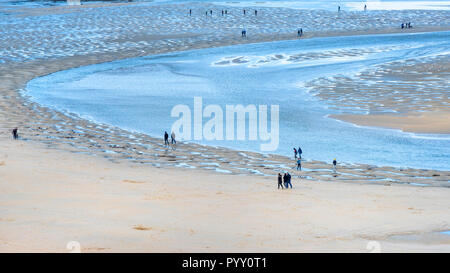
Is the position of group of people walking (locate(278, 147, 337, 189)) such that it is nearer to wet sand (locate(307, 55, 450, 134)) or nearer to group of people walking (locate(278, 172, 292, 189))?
group of people walking (locate(278, 172, 292, 189))

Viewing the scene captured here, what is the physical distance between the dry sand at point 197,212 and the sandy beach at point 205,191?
0.03 meters

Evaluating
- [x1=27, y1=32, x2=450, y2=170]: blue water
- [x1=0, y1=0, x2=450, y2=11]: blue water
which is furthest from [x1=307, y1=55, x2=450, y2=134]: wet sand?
[x1=0, y1=0, x2=450, y2=11]: blue water

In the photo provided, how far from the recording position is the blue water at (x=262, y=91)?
27438 mm

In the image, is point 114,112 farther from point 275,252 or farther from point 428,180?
point 275,252

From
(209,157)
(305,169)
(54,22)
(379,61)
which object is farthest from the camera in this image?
(54,22)

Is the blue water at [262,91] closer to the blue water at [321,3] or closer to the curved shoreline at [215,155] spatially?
the curved shoreline at [215,155]

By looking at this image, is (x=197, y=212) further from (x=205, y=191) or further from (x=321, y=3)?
(x=321, y=3)

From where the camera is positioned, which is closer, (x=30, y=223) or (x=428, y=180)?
(x=30, y=223)

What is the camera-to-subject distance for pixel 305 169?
80.1ft

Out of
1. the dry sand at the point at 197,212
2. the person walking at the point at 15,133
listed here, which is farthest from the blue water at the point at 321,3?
the dry sand at the point at 197,212

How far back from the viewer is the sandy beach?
49.3 ft

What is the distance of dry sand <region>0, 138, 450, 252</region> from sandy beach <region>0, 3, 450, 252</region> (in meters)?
0.03

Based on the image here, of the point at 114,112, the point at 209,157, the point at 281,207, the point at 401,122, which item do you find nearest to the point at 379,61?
the point at 401,122
